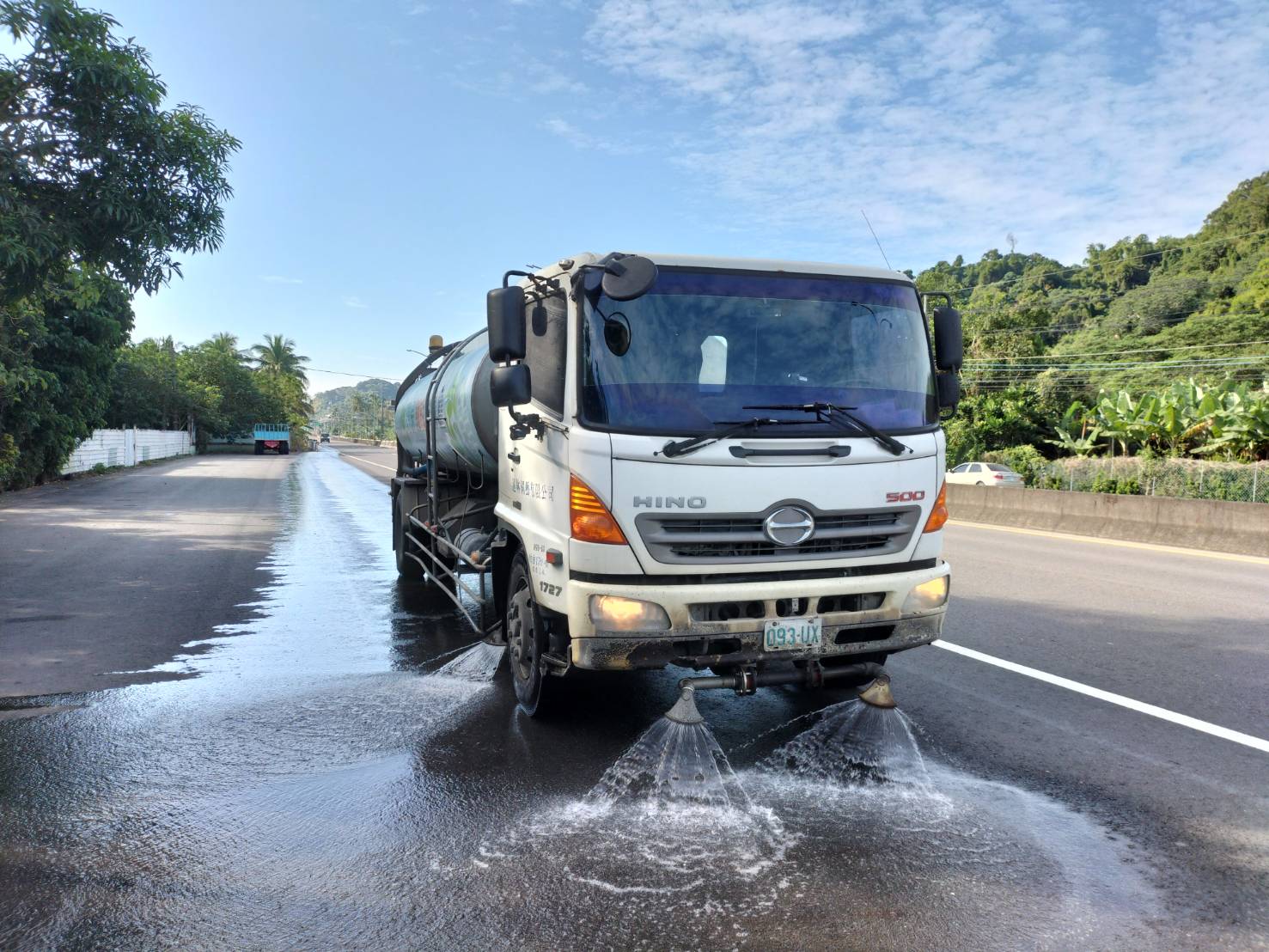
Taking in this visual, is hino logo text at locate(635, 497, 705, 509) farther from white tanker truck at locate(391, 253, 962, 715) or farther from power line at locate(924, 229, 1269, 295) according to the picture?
power line at locate(924, 229, 1269, 295)

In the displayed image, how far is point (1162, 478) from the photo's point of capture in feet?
80.2

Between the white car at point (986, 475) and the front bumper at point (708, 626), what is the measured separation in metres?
29.5

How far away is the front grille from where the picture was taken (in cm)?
450

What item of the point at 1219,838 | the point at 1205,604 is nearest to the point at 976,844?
the point at 1219,838

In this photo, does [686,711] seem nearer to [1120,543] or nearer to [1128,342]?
[1120,543]

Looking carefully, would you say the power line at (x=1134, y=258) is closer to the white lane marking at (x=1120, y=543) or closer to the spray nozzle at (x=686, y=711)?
the white lane marking at (x=1120, y=543)

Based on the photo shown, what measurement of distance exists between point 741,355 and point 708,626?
1362 mm

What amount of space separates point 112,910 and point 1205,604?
928cm

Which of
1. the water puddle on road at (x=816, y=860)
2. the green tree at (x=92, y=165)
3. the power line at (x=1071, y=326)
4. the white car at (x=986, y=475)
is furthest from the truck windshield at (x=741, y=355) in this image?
the power line at (x=1071, y=326)

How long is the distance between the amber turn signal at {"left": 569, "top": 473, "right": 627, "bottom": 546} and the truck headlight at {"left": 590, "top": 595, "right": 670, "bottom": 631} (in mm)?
275

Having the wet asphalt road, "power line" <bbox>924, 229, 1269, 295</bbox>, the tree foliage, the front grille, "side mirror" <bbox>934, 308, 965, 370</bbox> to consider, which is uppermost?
"power line" <bbox>924, 229, 1269, 295</bbox>

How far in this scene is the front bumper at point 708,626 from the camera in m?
4.51

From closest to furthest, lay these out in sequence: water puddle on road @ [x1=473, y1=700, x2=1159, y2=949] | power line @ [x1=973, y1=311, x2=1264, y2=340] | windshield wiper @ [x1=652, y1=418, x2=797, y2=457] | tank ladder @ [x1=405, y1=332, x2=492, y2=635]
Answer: water puddle on road @ [x1=473, y1=700, x2=1159, y2=949] → windshield wiper @ [x1=652, y1=418, x2=797, y2=457] → tank ladder @ [x1=405, y1=332, x2=492, y2=635] → power line @ [x1=973, y1=311, x2=1264, y2=340]

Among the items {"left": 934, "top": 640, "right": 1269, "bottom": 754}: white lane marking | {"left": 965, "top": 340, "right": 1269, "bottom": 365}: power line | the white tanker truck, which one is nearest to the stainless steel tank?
the white tanker truck
